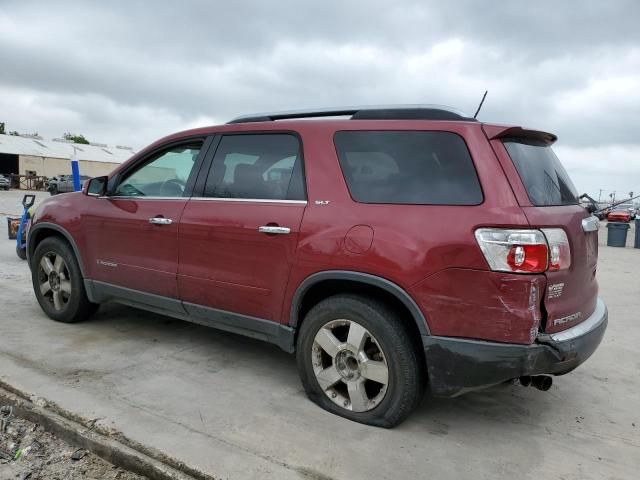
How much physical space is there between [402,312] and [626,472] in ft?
4.62

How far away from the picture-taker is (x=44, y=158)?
49125 millimetres

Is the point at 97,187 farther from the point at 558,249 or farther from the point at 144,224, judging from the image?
the point at 558,249

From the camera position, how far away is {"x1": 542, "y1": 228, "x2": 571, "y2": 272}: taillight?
261cm

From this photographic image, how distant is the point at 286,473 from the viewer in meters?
2.52

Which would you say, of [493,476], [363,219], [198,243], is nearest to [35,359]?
[198,243]

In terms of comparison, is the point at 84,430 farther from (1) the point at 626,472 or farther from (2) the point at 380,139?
(1) the point at 626,472

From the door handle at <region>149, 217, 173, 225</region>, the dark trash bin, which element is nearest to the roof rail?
the door handle at <region>149, 217, 173, 225</region>

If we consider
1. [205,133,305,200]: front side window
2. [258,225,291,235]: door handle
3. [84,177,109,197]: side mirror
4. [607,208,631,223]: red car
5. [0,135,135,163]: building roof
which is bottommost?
[607,208,631,223]: red car

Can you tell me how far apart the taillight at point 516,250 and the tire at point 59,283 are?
3644 mm

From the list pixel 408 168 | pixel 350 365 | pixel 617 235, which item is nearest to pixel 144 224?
pixel 350 365

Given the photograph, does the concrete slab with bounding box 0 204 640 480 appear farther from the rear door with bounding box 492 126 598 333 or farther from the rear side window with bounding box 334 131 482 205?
the rear side window with bounding box 334 131 482 205

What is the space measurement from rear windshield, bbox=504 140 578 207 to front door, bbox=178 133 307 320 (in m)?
1.30

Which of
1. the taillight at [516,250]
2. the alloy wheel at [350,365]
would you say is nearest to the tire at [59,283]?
the alloy wheel at [350,365]

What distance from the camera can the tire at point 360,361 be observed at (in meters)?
2.85
